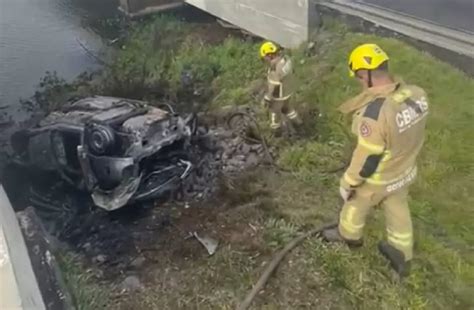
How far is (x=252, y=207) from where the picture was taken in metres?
6.72

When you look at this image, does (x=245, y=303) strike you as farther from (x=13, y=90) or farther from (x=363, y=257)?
(x=13, y=90)

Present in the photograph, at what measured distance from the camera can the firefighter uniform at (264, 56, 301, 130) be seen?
7.78 m

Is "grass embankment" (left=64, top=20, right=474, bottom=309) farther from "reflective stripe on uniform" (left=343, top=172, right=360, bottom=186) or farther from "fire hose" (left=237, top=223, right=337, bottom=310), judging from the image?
"reflective stripe on uniform" (left=343, top=172, right=360, bottom=186)

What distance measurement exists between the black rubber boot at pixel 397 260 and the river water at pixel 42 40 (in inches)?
346

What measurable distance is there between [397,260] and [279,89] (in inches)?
133

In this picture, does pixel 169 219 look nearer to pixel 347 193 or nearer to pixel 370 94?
pixel 347 193

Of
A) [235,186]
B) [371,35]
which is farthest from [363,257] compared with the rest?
[371,35]

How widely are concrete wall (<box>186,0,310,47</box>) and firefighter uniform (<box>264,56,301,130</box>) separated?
8.90 feet

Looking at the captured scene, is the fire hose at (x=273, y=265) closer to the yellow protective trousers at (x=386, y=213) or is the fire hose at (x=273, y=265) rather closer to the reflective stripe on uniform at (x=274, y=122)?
the yellow protective trousers at (x=386, y=213)

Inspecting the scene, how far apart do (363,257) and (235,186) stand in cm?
223

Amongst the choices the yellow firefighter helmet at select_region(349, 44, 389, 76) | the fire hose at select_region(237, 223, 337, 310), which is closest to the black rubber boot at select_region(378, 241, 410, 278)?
the fire hose at select_region(237, 223, 337, 310)

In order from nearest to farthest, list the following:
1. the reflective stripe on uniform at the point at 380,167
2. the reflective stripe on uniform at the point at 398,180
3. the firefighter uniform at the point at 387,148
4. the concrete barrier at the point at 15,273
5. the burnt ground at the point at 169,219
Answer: the concrete barrier at the point at 15,273 → the firefighter uniform at the point at 387,148 → the reflective stripe on uniform at the point at 380,167 → the reflective stripe on uniform at the point at 398,180 → the burnt ground at the point at 169,219

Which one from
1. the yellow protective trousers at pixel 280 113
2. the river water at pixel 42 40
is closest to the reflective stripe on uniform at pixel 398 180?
the yellow protective trousers at pixel 280 113

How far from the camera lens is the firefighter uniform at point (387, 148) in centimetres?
442
